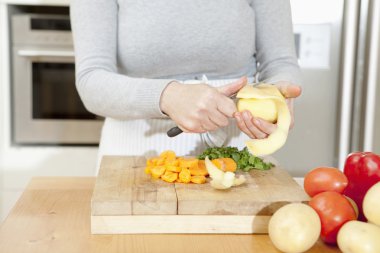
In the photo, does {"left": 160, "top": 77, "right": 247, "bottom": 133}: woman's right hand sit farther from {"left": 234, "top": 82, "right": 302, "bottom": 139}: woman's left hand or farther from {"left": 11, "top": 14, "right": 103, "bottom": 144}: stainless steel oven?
{"left": 11, "top": 14, "right": 103, "bottom": 144}: stainless steel oven

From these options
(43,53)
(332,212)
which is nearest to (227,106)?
(332,212)

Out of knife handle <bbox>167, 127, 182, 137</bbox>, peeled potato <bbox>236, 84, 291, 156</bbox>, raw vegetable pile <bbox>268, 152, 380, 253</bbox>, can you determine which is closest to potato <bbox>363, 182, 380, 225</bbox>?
raw vegetable pile <bbox>268, 152, 380, 253</bbox>

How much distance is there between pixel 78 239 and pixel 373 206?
1.41 ft

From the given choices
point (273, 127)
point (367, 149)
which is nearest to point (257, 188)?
point (273, 127)

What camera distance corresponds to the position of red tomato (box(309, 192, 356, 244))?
0.78 metres

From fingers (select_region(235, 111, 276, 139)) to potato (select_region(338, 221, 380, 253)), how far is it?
0.94ft

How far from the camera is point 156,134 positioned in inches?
52.5

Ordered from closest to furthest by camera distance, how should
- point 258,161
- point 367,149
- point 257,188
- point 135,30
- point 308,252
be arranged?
point 308,252 < point 257,188 < point 258,161 < point 135,30 < point 367,149

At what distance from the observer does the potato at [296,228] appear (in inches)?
29.4

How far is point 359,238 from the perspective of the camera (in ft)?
2.34

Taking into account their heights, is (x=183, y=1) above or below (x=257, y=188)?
above

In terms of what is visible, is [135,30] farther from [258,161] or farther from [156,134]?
[258,161]

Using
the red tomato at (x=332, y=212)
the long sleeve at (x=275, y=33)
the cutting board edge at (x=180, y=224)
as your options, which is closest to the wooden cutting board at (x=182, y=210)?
the cutting board edge at (x=180, y=224)

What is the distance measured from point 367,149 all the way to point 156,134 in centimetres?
101
